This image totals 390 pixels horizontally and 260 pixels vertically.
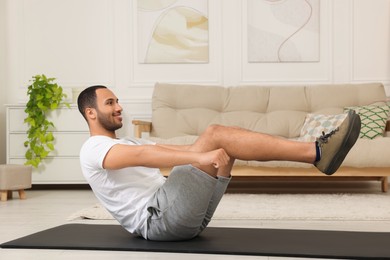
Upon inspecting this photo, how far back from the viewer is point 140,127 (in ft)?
18.7

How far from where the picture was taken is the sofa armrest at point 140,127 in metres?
5.56

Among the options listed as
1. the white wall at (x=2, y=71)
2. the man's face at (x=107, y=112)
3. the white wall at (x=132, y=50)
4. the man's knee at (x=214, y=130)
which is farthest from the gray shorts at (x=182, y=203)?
the white wall at (x=2, y=71)

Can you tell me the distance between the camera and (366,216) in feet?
13.3

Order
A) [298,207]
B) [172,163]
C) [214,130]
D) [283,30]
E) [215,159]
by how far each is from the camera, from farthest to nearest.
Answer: [283,30], [298,207], [214,130], [172,163], [215,159]

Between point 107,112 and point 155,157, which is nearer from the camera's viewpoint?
point 155,157

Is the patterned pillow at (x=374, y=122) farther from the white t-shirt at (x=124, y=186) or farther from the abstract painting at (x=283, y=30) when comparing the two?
the white t-shirt at (x=124, y=186)

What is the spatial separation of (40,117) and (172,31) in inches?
60.1

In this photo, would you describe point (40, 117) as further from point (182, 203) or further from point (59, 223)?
point (182, 203)

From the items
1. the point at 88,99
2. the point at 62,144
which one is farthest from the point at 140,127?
the point at 88,99

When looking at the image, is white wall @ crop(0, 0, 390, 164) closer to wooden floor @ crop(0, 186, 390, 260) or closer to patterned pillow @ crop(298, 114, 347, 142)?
patterned pillow @ crop(298, 114, 347, 142)

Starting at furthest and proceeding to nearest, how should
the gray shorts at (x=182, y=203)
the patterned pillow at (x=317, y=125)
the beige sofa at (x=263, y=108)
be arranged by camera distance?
the beige sofa at (x=263, y=108) < the patterned pillow at (x=317, y=125) < the gray shorts at (x=182, y=203)

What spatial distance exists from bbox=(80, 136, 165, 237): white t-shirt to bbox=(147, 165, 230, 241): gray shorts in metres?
0.06

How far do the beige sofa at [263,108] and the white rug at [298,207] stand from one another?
0.51 metres

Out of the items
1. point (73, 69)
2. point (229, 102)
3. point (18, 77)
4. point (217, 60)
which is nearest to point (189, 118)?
point (229, 102)
